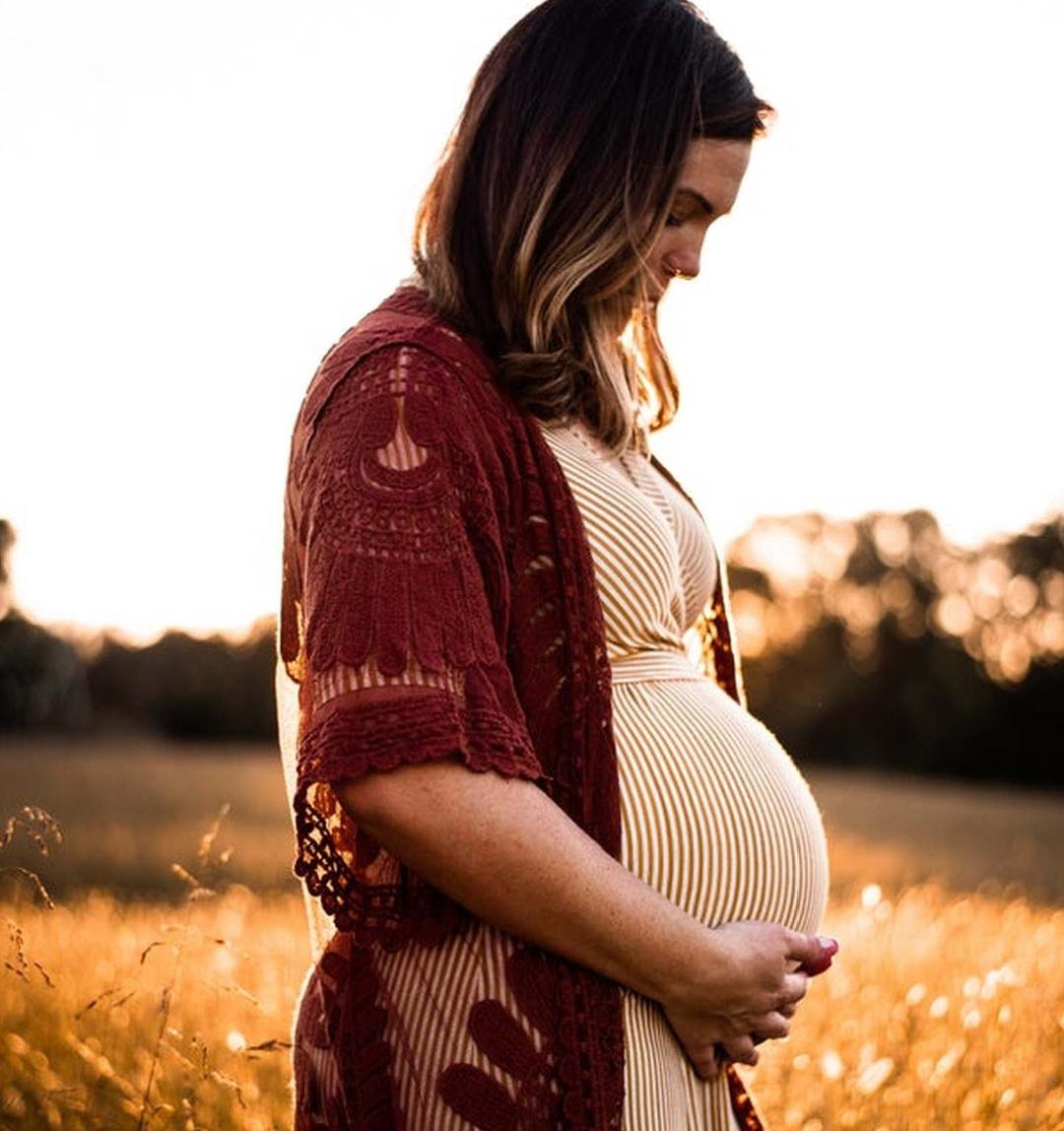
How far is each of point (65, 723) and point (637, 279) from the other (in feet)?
93.2

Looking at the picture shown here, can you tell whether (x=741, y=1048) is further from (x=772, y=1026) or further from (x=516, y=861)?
(x=516, y=861)

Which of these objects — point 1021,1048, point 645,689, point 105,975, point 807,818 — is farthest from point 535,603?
point 105,975

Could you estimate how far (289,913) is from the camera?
6621 millimetres

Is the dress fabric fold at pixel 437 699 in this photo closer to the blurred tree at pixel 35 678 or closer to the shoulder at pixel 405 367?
the shoulder at pixel 405 367

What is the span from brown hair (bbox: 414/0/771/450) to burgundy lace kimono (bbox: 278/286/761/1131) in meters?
0.11

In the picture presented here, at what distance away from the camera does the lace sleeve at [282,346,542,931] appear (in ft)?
5.68

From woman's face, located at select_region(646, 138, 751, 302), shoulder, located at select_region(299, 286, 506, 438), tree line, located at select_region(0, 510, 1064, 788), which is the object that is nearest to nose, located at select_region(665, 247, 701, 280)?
woman's face, located at select_region(646, 138, 751, 302)

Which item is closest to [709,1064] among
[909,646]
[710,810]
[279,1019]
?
[710,810]

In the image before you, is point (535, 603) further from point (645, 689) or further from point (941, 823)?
point (941, 823)

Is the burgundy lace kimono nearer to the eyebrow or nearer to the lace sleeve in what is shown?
the lace sleeve

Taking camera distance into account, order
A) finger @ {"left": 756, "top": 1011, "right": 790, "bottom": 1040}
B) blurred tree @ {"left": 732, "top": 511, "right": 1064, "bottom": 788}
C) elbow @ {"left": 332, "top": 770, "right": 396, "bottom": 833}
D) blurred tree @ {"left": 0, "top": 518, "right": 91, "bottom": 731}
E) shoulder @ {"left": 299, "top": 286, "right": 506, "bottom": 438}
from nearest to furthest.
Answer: elbow @ {"left": 332, "top": 770, "right": 396, "bottom": 833}
shoulder @ {"left": 299, "top": 286, "right": 506, "bottom": 438}
finger @ {"left": 756, "top": 1011, "right": 790, "bottom": 1040}
blurred tree @ {"left": 0, "top": 518, "right": 91, "bottom": 731}
blurred tree @ {"left": 732, "top": 511, "right": 1064, "bottom": 788}

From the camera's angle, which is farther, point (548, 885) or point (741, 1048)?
point (741, 1048)

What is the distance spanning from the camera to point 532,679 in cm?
191

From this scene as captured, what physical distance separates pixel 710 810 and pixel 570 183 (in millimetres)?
840
